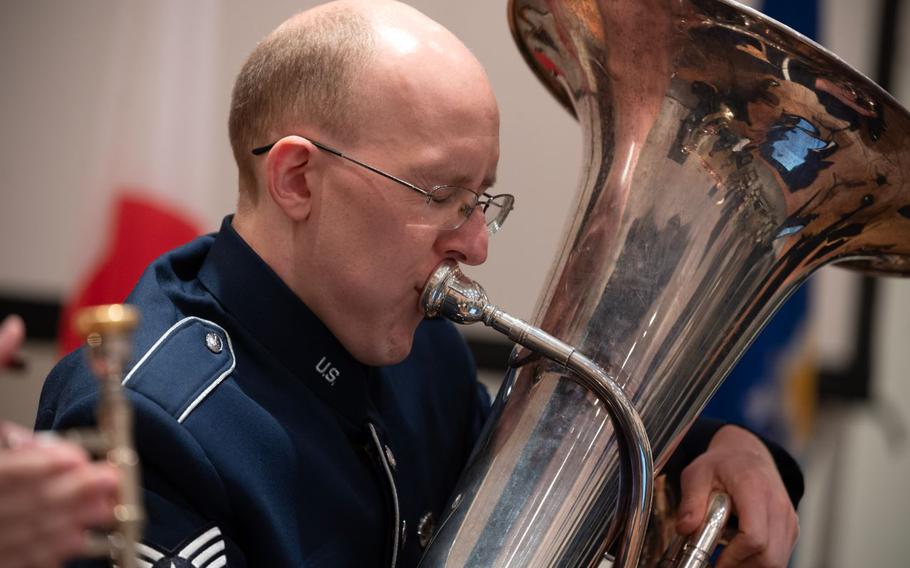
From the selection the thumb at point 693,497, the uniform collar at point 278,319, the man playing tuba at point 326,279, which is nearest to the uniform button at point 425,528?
the man playing tuba at point 326,279

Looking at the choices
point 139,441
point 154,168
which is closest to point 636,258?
point 139,441

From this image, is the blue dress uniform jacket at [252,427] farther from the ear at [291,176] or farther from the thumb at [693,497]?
the thumb at [693,497]

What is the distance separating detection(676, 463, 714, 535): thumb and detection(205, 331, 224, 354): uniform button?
507mm

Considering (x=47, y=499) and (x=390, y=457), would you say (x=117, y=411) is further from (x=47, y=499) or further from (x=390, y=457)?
(x=390, y=457)

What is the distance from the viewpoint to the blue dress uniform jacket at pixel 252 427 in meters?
0.85

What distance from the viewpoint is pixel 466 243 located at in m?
1.02

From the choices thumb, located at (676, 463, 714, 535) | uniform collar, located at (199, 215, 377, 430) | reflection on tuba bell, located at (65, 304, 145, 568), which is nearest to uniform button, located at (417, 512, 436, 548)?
uniform collar, located at (199, 215, 377, 430)

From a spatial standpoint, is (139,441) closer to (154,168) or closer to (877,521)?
(154,168)

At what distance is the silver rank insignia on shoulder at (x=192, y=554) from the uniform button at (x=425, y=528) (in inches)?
10.5

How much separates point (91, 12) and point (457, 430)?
103 centimetres

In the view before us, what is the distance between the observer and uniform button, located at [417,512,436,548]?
105 cm

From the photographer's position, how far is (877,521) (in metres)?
2.56

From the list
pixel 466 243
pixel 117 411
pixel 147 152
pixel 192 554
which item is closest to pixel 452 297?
pixel 466 243

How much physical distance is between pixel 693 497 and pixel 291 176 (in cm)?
54
